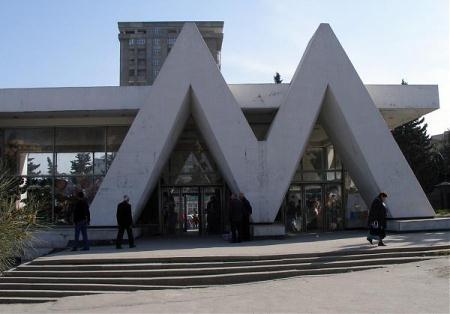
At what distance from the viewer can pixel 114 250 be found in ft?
47.0

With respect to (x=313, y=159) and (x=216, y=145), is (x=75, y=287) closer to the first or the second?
(x=216, y=145)

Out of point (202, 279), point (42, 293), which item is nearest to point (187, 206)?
point (202, 279)

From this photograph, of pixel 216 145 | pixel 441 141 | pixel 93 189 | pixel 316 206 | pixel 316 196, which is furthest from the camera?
pixel 441 141

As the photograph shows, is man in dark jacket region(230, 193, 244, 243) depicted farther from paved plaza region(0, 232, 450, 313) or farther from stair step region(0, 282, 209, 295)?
stair step region(0, 282, 209, 295)

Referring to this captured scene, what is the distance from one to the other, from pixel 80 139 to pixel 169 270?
11.7m

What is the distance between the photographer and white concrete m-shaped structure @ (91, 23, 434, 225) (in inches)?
675

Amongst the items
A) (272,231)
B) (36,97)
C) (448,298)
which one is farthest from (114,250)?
(448,298)

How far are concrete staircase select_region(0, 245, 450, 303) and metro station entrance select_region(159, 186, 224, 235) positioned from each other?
9.54m

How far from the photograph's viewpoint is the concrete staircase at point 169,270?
10656 millimetres

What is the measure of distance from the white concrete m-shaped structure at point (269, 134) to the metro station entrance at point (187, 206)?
12.6ft

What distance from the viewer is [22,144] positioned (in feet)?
70.6

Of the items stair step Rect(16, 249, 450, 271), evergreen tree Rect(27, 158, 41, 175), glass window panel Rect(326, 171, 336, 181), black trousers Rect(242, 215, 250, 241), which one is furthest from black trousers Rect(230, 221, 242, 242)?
evergreen tree Rect(27, 158, 41, 175)

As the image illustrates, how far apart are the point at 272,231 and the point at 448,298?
Result: 8.59m

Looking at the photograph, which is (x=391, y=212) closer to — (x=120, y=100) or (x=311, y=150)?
(x=311, y=150)
